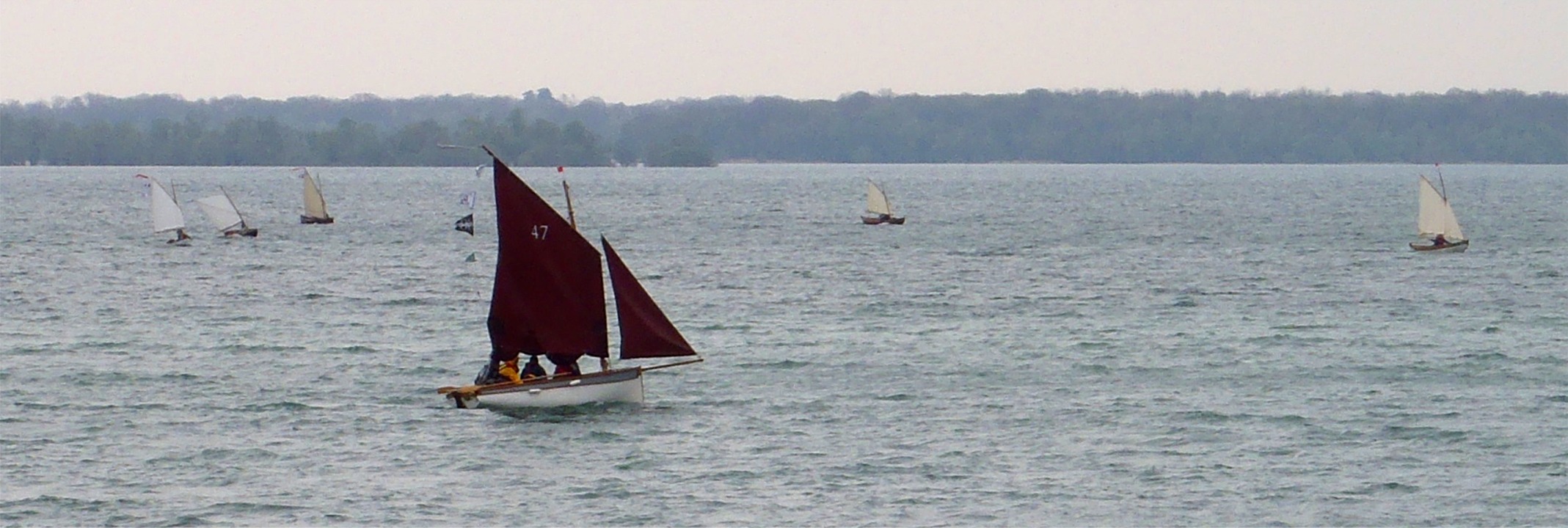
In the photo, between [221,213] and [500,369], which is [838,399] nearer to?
[500,369]

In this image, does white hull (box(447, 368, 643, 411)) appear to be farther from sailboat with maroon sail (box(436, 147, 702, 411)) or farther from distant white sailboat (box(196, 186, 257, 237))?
distant white sailboat (box(196, 186, 257, 237))

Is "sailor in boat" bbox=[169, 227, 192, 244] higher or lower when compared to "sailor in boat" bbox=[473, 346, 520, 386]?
lower

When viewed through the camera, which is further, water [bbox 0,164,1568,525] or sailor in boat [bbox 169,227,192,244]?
sailor in boat [bbox 169,227,192,244]

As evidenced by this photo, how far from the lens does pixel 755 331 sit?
47688 mm

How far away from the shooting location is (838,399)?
35.6m

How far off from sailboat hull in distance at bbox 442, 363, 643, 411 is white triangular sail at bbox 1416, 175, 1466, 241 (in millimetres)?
50604

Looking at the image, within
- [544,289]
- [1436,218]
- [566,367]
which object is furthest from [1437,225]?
[544,289]

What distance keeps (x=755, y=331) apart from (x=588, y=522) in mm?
22591

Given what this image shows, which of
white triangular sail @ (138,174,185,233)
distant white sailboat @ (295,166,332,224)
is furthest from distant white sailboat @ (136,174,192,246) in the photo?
distant white sailboat @ (295,166,332,224)

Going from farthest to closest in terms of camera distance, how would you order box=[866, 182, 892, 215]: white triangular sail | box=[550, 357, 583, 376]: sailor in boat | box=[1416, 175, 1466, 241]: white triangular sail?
box=[866, 182, 892, 215]: white triangular sail → box=[1416, 175, 1466, 241]: white triangular sail → box=[550, 357, 583, 376]: sailor in boat

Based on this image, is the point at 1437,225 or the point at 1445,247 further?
the point at 1437,225

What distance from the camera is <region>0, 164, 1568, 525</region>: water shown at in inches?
1042

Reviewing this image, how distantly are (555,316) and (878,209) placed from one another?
3017 inches

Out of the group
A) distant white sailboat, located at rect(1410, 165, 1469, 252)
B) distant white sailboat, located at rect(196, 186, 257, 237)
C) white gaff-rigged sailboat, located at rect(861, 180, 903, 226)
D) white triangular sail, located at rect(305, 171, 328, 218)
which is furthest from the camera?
white gaff-rigged sailboat, located at rect(861, 180, 903, 226)
